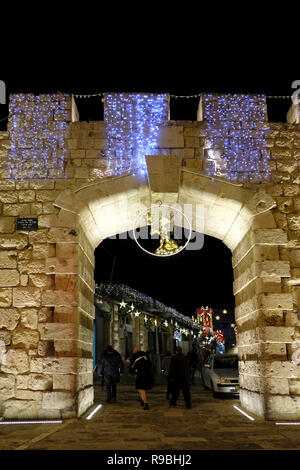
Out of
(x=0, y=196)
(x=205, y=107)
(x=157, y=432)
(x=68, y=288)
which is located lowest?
(x=157, y=432)

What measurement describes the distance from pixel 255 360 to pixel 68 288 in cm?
311

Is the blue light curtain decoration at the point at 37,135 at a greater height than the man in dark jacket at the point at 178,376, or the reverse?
the blue light curtain decoration at the point at 37,135

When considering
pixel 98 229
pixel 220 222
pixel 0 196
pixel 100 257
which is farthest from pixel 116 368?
pixel 100 257

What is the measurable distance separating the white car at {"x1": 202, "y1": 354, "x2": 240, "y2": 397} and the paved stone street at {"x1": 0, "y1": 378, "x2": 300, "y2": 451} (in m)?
3.37

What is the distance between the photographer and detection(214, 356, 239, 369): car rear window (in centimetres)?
1141

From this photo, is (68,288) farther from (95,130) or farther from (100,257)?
(100,257)

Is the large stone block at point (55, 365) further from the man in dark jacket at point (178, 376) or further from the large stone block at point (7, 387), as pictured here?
the man in dark jacket at point (178, 376)

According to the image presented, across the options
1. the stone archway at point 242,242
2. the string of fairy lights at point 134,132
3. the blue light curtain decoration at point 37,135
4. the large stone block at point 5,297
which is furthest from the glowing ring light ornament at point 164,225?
the large stone block at point 5,297

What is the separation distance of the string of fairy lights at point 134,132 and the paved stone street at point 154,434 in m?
3.82

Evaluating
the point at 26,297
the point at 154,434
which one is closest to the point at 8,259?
the point at 26,297

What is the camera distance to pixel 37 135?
7.54 meters

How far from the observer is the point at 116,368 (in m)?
9.51

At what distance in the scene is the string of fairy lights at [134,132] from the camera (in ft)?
24.3

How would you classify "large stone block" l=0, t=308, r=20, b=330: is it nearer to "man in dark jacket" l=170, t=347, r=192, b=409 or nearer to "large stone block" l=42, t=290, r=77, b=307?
"large stone block" l=42, t=290, r=77, b=307
